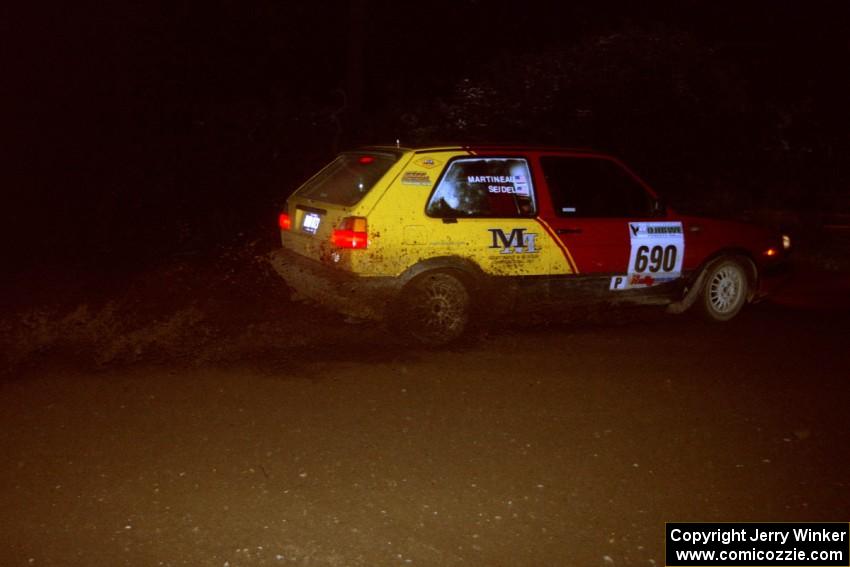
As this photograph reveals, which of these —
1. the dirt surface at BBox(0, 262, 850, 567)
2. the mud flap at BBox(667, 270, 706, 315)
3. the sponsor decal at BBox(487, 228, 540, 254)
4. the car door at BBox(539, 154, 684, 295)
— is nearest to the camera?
the dirt surface at BBox(0, 262, 850, 567)

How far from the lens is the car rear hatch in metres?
6.45

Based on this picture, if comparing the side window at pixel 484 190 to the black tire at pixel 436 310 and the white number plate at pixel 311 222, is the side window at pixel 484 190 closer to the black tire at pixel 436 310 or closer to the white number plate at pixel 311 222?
the black tire at pixel 436 310

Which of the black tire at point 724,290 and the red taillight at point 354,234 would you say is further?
the black tire at point 724,290

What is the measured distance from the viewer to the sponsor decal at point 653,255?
7391 mm

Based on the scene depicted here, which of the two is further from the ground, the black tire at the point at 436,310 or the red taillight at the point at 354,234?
the red taillight at the point at 354,234

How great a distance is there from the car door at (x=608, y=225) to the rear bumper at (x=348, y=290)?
1514 mm

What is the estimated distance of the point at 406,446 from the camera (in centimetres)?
481

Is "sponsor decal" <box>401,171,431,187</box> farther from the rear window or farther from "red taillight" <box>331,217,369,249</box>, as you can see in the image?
"red taillight" <box>331,217,369,249</box>

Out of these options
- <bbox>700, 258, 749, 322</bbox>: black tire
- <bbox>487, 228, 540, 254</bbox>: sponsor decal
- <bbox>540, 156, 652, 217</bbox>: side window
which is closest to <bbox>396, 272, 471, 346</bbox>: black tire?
<bbox>487, 228, 540, 254</bbox>: sponsor decal

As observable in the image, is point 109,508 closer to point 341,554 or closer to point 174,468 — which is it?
point 174,468

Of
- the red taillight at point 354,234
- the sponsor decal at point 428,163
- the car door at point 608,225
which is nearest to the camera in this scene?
the red taillight at point 354,234

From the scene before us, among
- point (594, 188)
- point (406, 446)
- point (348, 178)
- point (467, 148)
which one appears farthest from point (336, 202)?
point (406, 446)

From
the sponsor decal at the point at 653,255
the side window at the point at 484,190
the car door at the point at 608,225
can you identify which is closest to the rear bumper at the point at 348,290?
the side window at the point at 484,190

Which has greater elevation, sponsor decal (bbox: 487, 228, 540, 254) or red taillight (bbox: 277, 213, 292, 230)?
red taillight (bbox: 277, 213, 292, 230)
